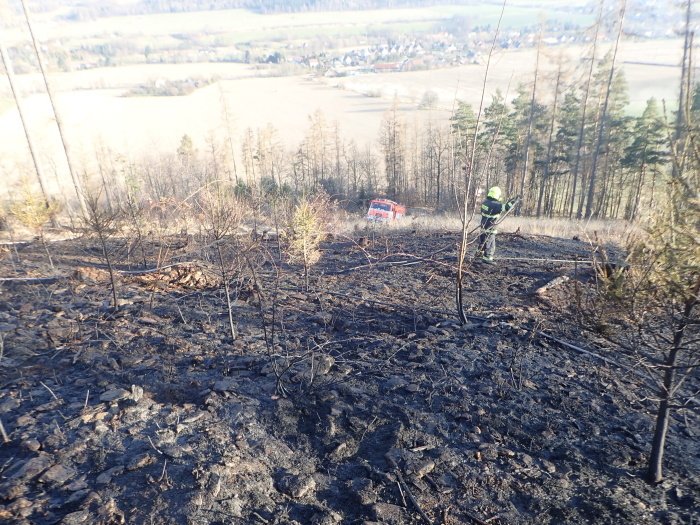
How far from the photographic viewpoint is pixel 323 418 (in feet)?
14.5

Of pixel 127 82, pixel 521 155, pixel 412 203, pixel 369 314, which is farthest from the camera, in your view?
pixel 127 82

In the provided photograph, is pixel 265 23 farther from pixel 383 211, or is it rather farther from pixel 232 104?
pixel 383 211

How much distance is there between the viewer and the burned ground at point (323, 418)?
3465mm

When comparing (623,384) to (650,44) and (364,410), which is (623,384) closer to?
(364,410)

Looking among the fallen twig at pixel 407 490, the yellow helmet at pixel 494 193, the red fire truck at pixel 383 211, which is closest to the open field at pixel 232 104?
the red fire truck at pixel 383 211

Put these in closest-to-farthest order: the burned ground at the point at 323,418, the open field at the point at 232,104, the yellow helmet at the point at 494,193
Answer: the burned ground at the point at 323,418, the yellow helmet at the point at 494,193, the open field at the point at 232,104

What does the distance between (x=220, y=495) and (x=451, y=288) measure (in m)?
5.56

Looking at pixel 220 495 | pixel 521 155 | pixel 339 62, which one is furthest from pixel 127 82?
pixel 220 495

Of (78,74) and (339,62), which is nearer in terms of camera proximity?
(78,74)

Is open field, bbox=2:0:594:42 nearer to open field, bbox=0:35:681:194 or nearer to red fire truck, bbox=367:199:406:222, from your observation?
open field, bbox=0:35:681:194

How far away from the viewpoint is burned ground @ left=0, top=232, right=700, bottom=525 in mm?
3465

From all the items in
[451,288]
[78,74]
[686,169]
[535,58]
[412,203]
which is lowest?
[412,203]

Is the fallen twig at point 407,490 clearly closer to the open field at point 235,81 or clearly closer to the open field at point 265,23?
the open field at point 235,81

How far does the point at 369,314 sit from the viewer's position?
688cm
